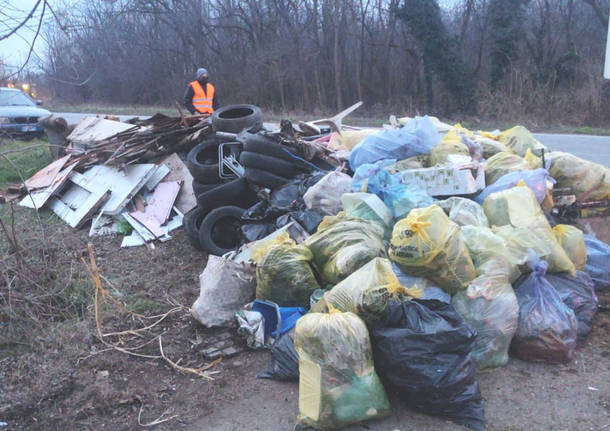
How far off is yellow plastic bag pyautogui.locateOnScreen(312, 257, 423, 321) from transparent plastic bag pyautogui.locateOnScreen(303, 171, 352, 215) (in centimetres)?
159

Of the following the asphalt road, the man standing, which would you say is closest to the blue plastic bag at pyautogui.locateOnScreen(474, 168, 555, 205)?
the asphalt road

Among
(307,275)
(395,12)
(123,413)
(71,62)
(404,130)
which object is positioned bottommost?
(123,413)

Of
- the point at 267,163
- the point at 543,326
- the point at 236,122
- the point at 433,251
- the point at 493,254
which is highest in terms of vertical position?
the point at 236,122

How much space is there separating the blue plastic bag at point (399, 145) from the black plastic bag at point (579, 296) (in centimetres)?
216

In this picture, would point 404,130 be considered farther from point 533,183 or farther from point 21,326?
point 21,326

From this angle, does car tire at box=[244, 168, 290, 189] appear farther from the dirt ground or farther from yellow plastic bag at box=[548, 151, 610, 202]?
yellow plastic bag at box=[548, 151, 610, 202]

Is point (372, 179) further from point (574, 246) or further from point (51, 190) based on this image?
point (51, 190)

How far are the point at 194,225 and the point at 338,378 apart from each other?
3.47m

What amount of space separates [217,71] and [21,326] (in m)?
21.5

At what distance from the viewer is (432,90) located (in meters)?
18.7

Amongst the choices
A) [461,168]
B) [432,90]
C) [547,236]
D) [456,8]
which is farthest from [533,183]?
[456,8]

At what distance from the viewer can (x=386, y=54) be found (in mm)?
20172

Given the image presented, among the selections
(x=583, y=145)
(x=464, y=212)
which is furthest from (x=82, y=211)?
(x=583, y=145)

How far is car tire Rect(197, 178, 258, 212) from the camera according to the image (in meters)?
5.68
